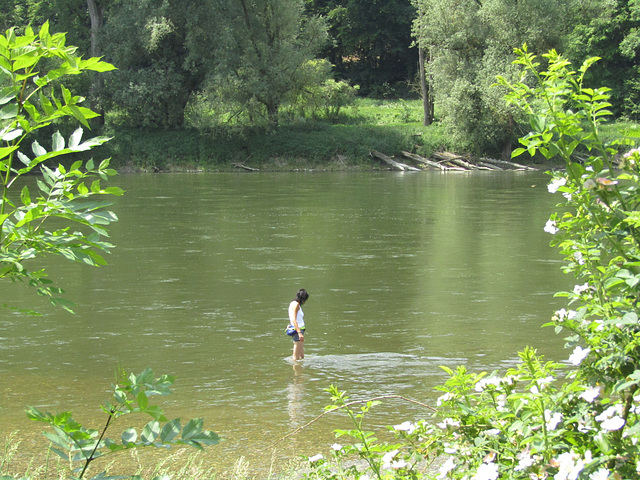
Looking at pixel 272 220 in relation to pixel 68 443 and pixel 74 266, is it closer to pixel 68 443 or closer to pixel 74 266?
pixel 74 266

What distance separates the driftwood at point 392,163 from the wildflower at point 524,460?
151ft

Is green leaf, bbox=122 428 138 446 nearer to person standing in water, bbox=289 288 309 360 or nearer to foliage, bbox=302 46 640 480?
foliage, bbox=302 46 640 480

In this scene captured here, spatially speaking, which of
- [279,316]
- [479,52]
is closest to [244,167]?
[479,52]

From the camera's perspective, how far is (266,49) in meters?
49.2

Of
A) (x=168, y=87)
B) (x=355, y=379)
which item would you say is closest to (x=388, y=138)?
(x=168, y=87)

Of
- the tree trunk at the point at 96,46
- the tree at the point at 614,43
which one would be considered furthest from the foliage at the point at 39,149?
the tree at the point at 614,43

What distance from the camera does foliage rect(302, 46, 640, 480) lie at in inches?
117

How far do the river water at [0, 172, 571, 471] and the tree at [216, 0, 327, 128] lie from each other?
23.3m

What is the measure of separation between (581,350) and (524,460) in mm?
496

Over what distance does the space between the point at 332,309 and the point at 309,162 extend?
123 ft

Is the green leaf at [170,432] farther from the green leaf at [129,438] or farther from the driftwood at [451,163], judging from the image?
the driftwood at [451,163]

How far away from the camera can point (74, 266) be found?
1791cm

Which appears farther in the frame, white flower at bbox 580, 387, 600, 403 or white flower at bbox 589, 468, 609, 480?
white flower at bbox 580, 387, 600, 403

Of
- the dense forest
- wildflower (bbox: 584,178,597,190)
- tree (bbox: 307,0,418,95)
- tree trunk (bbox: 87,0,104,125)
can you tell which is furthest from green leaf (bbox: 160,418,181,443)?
tree (bbox: 307,0,418,95)
